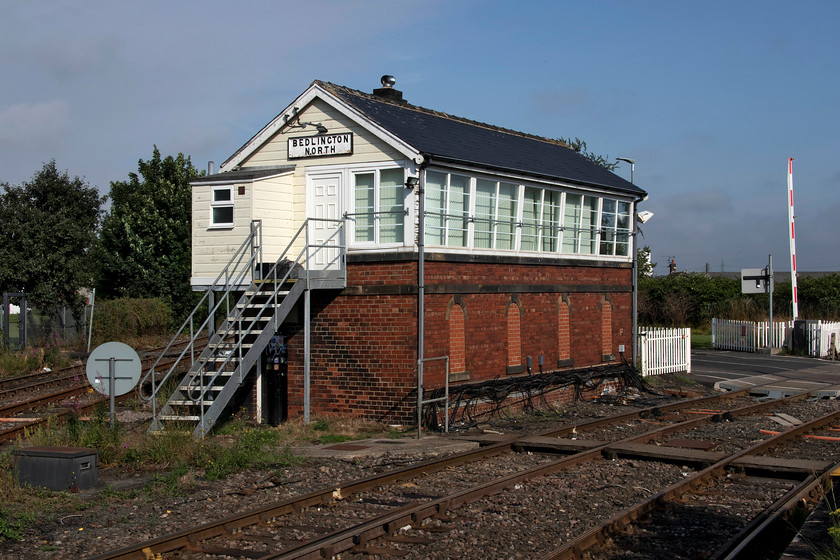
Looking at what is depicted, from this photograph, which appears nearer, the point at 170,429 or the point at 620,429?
the point at 170,429

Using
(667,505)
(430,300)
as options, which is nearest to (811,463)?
(667,505)

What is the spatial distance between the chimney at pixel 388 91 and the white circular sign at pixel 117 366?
10.3m

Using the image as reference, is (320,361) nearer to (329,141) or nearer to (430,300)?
(430,300)

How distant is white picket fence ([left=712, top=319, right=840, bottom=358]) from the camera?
32906mm

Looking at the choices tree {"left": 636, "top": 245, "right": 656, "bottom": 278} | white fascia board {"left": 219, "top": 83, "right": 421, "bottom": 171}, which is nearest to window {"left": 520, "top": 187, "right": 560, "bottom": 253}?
white fascia board {"left": 219, "top": 83, "right": 421, "bottom": 171}

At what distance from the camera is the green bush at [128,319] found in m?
30.7

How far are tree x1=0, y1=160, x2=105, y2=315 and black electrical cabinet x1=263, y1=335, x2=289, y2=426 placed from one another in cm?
1895

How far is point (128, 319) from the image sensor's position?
102ft

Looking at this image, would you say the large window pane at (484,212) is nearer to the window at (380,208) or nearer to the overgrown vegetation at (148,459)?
the window at (380,208)

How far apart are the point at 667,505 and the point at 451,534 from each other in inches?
110

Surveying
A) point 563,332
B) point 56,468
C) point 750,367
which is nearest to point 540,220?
point 563,332

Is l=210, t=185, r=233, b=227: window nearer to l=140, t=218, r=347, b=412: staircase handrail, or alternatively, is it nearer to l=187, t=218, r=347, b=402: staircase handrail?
l=140, t=218, r=347, b=412: staircase handrail

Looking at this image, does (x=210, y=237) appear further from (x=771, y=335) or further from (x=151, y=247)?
Answer: (x=771, y=335)

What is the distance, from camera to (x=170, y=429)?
1337 centimetres
